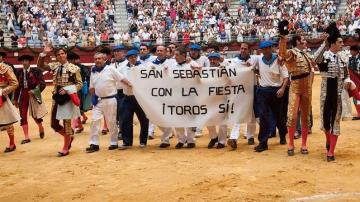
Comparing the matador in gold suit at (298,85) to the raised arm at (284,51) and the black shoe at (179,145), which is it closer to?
the raised arm at (284,51)

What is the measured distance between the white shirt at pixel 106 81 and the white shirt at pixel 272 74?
2.14m

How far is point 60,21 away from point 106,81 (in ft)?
58.5

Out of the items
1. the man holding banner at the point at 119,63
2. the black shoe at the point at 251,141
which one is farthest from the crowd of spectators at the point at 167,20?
the black shoe at the point at 251,141

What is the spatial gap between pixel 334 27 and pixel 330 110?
1.09 m

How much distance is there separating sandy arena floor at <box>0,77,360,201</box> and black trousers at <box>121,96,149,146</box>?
23 centimetres

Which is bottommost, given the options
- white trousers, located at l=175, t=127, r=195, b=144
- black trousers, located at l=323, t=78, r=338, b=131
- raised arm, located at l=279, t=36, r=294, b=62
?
white trousers, located at l=175, t=127, r=195, b=144

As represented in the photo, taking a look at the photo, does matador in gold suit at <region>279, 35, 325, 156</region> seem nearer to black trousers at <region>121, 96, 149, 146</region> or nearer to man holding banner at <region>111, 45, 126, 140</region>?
black trousers at <region>121, 96, 149, 146</region>

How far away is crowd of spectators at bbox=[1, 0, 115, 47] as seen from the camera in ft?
77.6

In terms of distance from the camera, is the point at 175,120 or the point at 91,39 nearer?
the point at 175,120

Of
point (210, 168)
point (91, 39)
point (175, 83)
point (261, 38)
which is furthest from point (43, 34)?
point (210, 168)

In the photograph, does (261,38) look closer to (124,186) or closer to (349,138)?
(349,138)

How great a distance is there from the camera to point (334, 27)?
7121mm

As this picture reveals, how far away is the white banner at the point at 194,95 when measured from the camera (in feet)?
27.9

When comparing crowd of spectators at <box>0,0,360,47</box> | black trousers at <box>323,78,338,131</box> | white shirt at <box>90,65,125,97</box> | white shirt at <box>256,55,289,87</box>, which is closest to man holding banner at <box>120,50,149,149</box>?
white shirt at <box>90,65,125,97</box>
